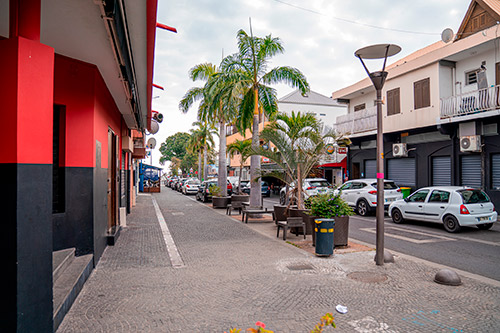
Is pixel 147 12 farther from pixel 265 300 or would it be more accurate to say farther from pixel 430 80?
pixel 430 80

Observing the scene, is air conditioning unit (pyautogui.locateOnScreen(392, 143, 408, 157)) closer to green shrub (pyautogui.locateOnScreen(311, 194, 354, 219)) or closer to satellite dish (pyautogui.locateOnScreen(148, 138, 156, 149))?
green shrub (pyautogui.locateOnScreen(311, 194, 354, 219))

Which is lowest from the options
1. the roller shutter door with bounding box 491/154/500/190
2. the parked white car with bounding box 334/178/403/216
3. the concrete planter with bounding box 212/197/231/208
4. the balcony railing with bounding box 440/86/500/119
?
the concrete planter with bounding box 212/197/231/208

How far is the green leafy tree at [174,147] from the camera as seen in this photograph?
85188 mm

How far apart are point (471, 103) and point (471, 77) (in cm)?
221

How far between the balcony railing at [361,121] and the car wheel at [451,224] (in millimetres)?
11152

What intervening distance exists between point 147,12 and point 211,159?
194ft

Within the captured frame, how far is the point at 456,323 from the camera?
4.24m

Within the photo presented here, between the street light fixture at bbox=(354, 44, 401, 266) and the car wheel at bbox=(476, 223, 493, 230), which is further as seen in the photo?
the car wheel at bbox=(476, 223, 493, 230)

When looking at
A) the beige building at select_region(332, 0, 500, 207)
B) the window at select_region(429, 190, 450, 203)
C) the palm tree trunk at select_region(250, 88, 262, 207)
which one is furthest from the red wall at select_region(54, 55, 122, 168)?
the beige building at select_region(332, 0, 500, 207)

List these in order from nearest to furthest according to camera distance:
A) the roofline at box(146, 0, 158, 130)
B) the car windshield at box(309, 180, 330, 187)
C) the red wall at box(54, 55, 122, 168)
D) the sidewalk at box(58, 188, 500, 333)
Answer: the roofline at box(146, 0, 158, 130) < the sidewalk at box(58, 188, 500, 333) < the red wall at box(54, 55, 122, 168) < the car windshield at box(309, 180, 330, 187)

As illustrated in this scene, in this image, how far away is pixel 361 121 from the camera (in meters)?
22.3

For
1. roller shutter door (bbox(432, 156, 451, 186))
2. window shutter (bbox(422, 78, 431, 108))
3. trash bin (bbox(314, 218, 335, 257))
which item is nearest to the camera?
trash bin (bbox(314, 218, 335, 257))

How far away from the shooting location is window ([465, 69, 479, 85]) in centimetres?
1686

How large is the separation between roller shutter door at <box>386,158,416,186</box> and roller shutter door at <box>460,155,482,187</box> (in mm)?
3040
